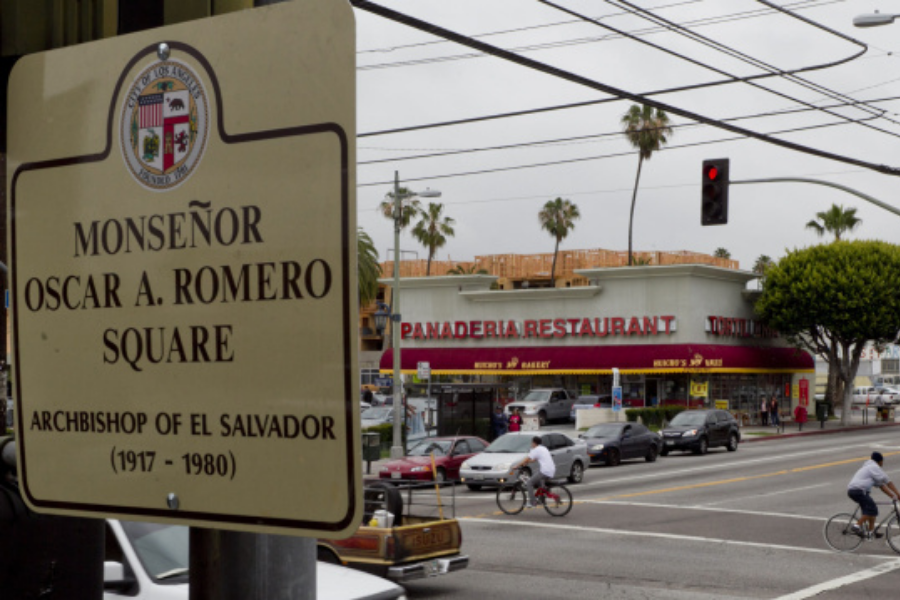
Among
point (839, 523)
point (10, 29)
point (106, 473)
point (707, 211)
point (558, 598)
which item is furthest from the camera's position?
point (707, 211)

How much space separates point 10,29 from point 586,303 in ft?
194

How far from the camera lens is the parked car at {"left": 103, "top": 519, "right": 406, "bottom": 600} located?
8.22 m

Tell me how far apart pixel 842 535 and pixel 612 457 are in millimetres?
18225

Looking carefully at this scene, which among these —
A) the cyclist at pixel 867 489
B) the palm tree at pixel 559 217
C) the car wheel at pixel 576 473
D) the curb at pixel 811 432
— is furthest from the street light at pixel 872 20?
the palm tree at pixel 559 217

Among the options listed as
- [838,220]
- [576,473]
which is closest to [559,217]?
[838,220]

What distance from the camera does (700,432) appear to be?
43.3 meters

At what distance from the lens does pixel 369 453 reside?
29.7 m

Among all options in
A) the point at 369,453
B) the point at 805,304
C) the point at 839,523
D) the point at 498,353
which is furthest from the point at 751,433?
the point at 839,523

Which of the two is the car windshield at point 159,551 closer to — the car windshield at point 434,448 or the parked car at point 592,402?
the car windshield at point 434,448

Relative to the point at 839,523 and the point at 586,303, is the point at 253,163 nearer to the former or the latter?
the point at 839,523

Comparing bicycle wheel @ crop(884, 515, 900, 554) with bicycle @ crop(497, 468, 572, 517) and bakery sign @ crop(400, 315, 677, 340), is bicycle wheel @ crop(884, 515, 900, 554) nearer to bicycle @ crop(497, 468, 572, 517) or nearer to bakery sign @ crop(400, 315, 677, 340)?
bicycle @ crop(497, 468, 572, 517)

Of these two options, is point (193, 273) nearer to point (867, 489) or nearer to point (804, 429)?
point (867, 489)

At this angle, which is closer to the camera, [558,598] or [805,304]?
[558,598]

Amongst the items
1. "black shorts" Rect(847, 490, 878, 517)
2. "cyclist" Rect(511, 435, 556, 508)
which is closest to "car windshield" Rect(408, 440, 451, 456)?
"cyclist" Rect(511, 435, 556, 508)
